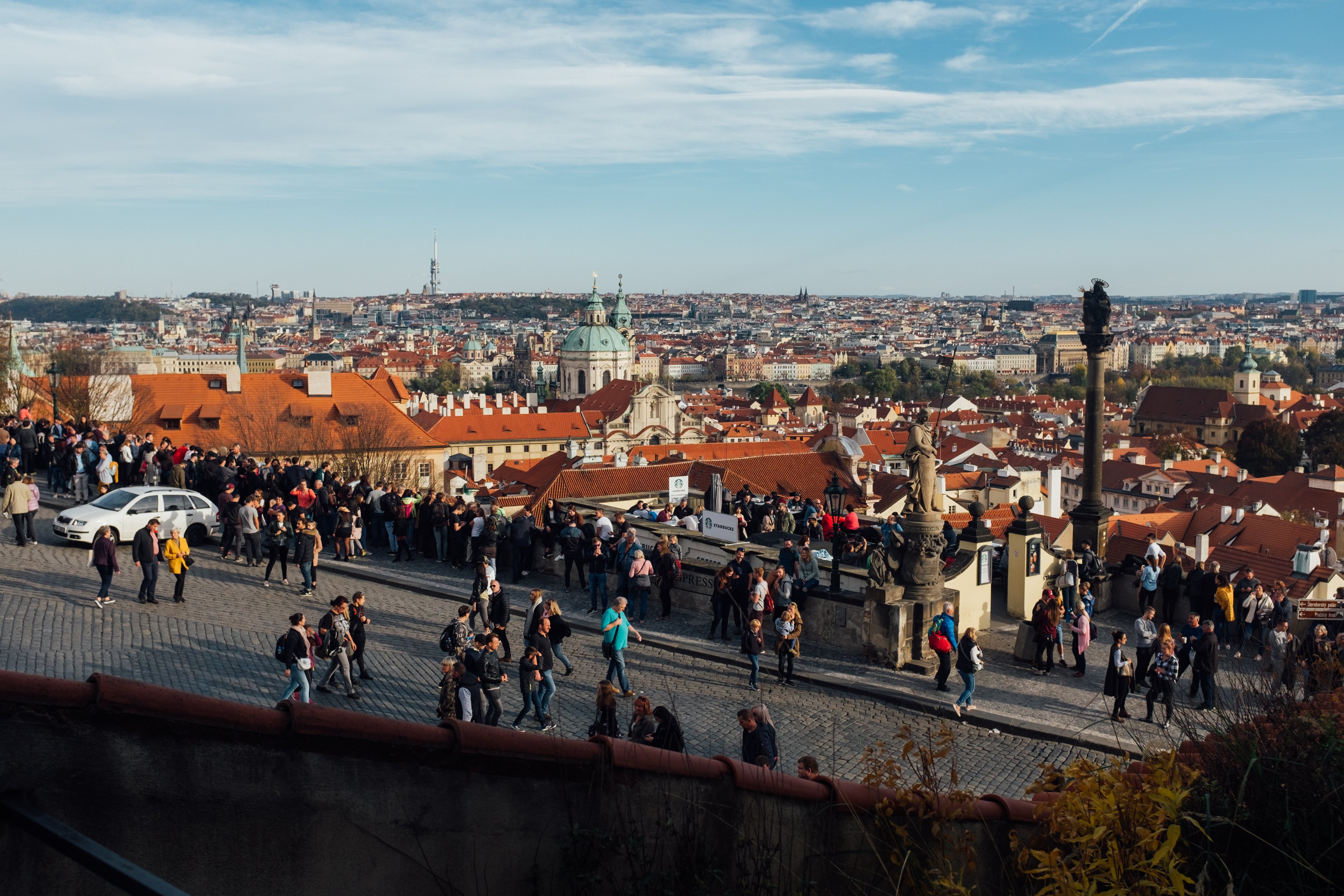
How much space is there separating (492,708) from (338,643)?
1.61m

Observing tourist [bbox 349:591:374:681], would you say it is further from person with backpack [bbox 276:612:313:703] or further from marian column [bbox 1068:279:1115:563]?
marian column [bbox 1068:279:1115:563]

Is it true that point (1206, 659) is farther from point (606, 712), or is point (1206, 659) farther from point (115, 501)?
point (115, 501)

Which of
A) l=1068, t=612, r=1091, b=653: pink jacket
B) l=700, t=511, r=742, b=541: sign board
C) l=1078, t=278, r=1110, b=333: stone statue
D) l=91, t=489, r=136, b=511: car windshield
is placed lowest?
l=1068, t=612, r=1091, b=653: pink jacket

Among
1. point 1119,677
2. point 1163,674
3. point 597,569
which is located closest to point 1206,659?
point 1163,674

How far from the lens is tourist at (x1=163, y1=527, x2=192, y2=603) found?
12.6 m

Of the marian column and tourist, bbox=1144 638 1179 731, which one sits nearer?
tourist, bbox=1144 638 1179 731

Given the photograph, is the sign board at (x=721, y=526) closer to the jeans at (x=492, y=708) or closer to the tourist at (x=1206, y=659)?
the tourist at (x=1206, y=659)

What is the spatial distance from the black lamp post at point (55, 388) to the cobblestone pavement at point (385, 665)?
11.0 m

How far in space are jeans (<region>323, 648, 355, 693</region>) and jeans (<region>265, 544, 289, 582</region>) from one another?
4.30 m

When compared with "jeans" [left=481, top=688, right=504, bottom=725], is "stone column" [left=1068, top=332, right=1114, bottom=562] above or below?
above

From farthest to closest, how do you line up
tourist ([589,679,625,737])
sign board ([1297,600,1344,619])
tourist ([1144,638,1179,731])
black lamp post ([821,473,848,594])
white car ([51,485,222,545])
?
white car ([51,485,222,545]) < black lamp post ([821,473,848,594]) < tourist ([1144,638,1179,731]) < sign board ([1297,600,1344,619]) < tourist ([589,679,625,737])

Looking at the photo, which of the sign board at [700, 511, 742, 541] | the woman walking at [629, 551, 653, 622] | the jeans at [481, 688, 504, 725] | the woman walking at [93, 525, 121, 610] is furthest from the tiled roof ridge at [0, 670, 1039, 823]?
the sign board at [700, 511, 742, 541]

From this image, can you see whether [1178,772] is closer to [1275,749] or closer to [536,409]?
[1275,749]

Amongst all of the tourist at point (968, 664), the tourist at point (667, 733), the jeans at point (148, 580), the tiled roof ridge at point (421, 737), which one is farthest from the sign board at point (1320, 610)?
the jeans at point (148, 580)
